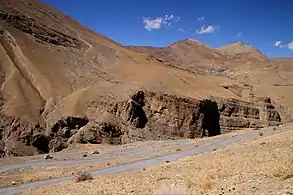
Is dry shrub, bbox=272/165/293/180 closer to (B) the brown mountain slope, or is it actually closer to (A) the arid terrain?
(A) the arid terrain

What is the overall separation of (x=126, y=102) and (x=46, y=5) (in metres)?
47.5

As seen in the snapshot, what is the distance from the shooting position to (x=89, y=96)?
54031 millimetres

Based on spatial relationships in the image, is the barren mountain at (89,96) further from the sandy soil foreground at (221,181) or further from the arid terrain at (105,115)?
the sandy soil foreground at (221,181)

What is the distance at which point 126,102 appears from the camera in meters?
52.2

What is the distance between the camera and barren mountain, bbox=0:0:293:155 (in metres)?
48.6

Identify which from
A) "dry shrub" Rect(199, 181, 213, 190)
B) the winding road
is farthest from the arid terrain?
"dry shrub" Rect(199, 181, 213, 190)

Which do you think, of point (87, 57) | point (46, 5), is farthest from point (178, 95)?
point (46, 5)

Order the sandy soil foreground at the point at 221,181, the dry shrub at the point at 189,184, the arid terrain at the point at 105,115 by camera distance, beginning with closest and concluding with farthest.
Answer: the sandy soil foreground at the point at 221,181 < the dry shrub at the point at 189,184 < the arid terrain at the point at 105,115

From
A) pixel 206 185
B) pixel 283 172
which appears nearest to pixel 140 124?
pixel 206 185

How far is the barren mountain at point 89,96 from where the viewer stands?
1912 inches

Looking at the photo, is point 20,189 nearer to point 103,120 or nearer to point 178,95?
point 103,120

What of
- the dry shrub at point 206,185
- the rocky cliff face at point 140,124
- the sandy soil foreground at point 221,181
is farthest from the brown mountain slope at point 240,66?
the dry shrub at point 206,185

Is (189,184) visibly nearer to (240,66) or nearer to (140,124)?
(140,124)

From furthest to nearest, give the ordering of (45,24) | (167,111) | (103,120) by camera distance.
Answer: (45,24) → (167,111) → (103,120)
